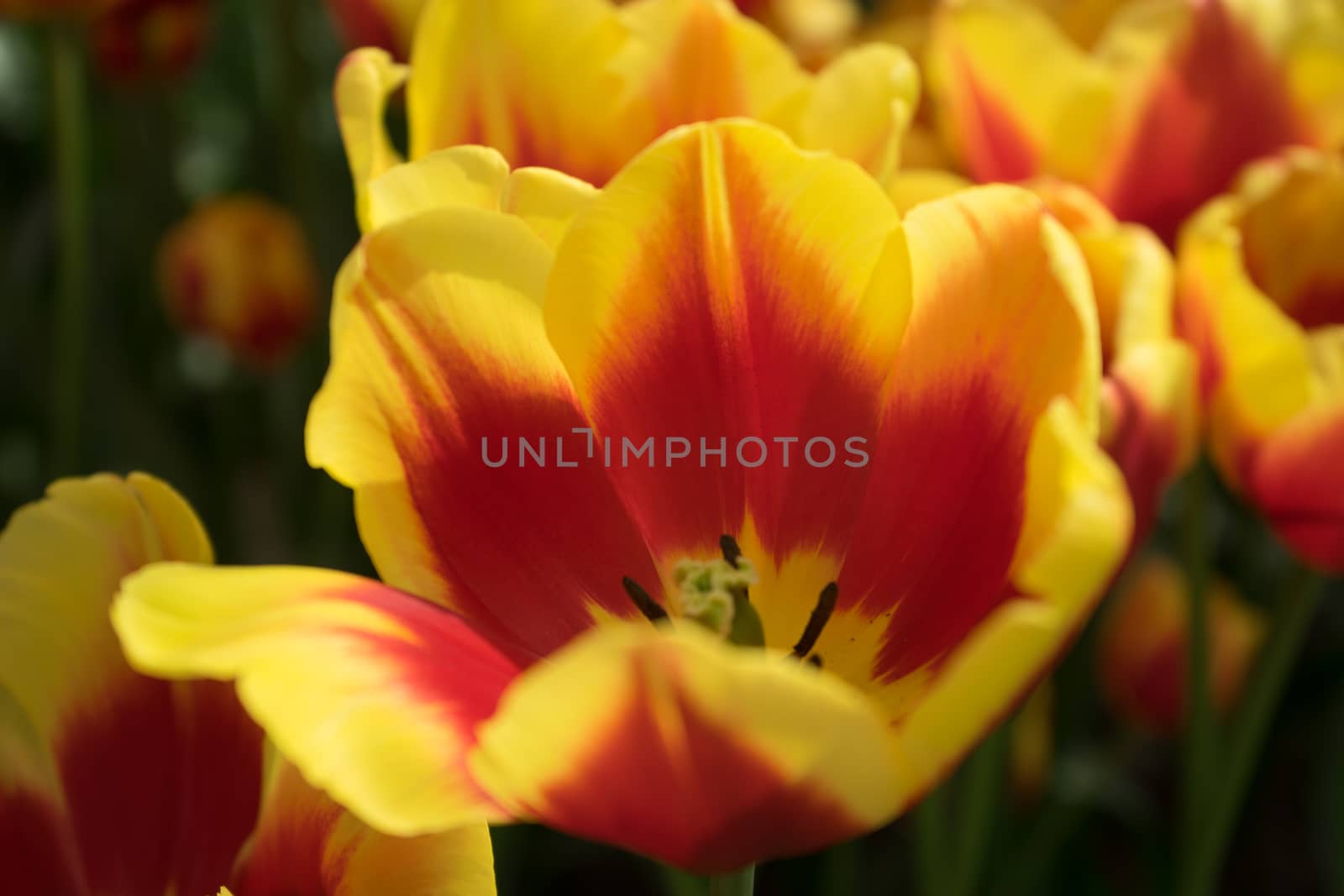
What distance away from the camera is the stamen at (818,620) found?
1.75 ft

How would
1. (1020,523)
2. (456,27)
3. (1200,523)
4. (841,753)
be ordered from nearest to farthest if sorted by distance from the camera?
(841,753)
(1020,523)
(456,27)
(1200,523)

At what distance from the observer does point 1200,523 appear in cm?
81

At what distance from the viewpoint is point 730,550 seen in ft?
1.81

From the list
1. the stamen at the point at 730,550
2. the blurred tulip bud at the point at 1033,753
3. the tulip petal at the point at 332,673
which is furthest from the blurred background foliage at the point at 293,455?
the tulip petal at the point at 332,673

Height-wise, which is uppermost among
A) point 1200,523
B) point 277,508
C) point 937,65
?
point 937,65

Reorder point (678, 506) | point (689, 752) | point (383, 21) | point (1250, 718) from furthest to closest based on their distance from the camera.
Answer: point (383, 21) → point (1250, 718) → point (678, 506) → point (689, 752)

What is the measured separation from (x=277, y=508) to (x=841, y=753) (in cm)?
97

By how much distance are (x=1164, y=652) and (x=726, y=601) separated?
28.1 inches

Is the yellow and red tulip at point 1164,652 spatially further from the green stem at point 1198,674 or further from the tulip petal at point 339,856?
the tulip petal at point 339,856

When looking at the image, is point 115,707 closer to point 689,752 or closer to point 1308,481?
point 689,752

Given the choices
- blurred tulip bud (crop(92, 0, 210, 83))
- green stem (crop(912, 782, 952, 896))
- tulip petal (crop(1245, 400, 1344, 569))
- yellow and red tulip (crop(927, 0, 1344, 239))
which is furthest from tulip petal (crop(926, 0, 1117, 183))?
blurred tulip bud (crop(92, 0, 210, 83))

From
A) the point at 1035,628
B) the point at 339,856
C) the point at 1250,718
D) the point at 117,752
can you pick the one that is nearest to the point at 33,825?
the point at 117,752

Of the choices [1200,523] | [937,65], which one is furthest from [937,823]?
[937,65]

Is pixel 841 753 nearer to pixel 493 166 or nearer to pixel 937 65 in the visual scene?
pixel 493 166
